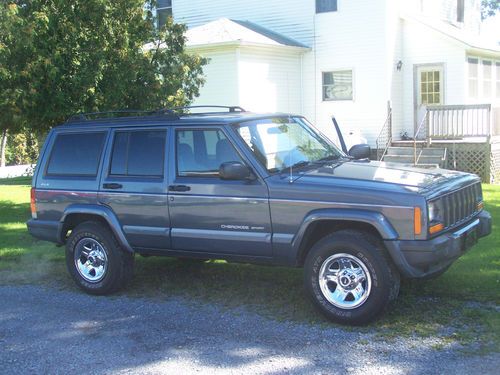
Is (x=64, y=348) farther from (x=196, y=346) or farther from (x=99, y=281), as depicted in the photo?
(x=99, y=281)

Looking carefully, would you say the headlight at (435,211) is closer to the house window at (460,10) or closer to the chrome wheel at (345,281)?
the chrome wheel at (345,281)

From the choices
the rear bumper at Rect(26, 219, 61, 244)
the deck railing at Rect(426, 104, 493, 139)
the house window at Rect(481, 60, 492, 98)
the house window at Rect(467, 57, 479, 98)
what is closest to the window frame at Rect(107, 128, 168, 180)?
the rear bumper at Rect(26, 219, 61, 244)

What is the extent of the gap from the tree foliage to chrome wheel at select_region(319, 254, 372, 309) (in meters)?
5.89

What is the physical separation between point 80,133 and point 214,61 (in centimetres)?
1172

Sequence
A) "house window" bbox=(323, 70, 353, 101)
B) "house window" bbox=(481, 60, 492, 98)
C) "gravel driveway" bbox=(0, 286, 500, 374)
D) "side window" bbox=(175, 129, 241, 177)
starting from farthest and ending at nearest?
"house window" bbox=(481, 60, 492, 98) < "house window" bbox=(323, 70, 353, 101) < "side window" bbox=(175, 129, 241, 177) < "gravel driveway" bbox=(0, 286, 500, 374)

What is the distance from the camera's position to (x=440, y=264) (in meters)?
5.42

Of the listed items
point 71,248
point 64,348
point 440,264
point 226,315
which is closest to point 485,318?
point 440,264

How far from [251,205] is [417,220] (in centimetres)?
153

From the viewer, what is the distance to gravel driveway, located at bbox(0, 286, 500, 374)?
468 cm

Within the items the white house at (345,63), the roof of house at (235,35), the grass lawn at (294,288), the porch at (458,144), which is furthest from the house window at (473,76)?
the grass lawn at (294,288)

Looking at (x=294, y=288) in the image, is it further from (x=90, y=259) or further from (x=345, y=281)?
(x=90, y=259)

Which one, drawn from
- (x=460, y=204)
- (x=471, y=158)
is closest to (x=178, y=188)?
(x=460, y=204)

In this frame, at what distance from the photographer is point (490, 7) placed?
39594 mm

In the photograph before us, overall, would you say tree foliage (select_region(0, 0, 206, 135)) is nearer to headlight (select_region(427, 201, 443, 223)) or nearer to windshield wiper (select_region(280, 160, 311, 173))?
windshield wiper (select_region(280, 160, 311, 173))
